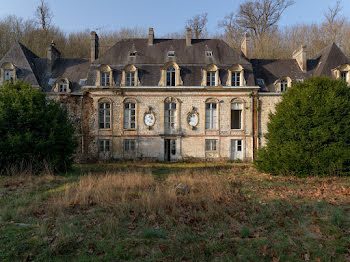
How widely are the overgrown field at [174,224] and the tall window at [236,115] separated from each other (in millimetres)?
11943

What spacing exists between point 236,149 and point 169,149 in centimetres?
561

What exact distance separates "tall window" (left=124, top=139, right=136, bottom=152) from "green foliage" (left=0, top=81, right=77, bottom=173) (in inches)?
318

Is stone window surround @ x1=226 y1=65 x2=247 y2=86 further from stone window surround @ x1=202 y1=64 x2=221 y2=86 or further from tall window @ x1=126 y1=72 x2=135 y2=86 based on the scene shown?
tall window @ x1=126 y1=72 x2=135 y2=86

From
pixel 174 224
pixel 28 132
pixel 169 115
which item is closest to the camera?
pixel 174 224

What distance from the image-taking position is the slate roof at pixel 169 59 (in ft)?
65.1

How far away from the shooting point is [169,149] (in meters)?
19.9

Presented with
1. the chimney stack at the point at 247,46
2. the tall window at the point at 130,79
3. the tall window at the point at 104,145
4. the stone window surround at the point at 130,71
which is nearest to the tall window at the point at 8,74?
the tall window at the point at 104,145

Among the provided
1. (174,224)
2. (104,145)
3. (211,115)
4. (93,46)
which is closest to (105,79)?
(93,46)

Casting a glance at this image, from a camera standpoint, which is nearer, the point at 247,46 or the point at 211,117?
the point at 211,117

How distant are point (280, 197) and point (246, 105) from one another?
13.2 meters

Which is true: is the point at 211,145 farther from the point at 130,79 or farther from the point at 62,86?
the point at 62,86

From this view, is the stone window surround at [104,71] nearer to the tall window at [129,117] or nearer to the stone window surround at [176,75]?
the tall window at [129,117]

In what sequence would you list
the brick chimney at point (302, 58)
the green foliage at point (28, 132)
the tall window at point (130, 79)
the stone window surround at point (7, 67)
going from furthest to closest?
1. the brick chimney at point (302, 58)
2. the tall window at point (130, 79)
3. the stone window surround at point (7, 67)
4. the green foliage at point (28, 132)

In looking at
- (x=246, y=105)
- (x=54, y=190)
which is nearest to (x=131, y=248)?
(x=54, y=190)
